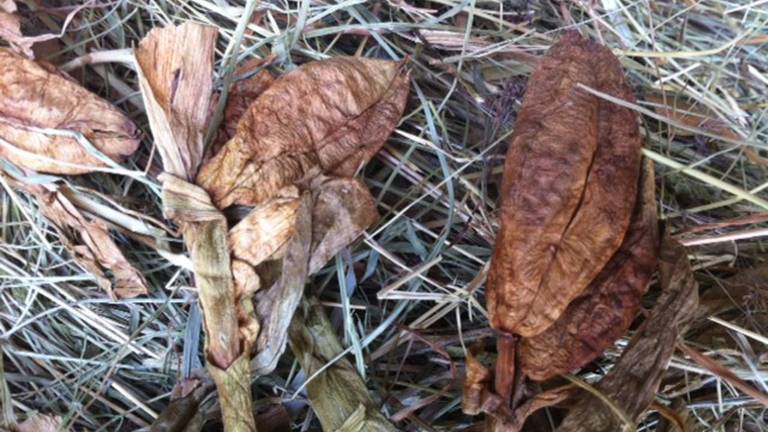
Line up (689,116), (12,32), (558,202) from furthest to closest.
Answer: (689,116) → (12,32) → (558,202)

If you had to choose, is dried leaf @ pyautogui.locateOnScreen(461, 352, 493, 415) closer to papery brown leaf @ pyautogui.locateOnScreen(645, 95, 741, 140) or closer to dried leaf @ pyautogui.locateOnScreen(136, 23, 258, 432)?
dried leaf @ pyautogui.locateOnScreen(136, 23, 258, 432)

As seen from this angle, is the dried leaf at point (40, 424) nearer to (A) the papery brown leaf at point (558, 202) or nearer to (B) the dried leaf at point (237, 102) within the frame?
(B) the dried leaf at point (237, 102)

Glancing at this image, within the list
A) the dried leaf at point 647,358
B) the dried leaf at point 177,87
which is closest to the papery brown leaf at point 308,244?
the dried leaf at point 177,87

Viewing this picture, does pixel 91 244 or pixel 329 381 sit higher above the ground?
pixel 91 244

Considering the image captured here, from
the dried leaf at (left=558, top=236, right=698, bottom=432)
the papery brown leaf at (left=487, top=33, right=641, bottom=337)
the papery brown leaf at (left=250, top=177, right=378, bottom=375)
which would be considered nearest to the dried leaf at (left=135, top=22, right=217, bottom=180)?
the papery brown leaf at (left=250, top=177, right=378, bottom=375)

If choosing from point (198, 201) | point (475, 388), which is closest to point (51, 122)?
point (198, 201)

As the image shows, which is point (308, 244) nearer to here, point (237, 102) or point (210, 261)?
point (210, 261)

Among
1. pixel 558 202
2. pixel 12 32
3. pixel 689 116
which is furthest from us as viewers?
pixel 689 116
